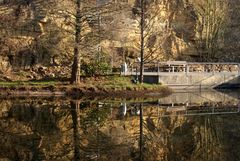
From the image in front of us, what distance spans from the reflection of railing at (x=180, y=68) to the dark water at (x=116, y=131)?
498 inches

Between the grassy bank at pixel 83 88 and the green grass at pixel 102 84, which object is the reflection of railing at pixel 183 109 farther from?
the green grass at pixel 102 84

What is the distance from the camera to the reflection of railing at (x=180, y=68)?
4194 cm

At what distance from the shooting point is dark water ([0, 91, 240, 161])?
14.1 meters

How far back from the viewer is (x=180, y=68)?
44.3 m

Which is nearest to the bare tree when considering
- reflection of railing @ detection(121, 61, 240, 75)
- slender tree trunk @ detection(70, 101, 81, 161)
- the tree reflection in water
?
reflection of railing @ detection(121, 61, 240, 75)

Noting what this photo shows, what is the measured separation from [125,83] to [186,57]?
1660cm

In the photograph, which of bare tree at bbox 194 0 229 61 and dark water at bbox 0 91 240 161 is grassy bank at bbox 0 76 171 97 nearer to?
dark water at bbox 0 91 240 161

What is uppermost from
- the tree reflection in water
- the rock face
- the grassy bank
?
the rock face

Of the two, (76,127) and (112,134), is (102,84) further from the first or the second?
(112,134)

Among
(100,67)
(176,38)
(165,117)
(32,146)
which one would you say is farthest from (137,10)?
(32,146)

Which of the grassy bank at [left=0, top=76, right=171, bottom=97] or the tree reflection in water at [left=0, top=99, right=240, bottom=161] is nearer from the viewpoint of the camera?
the tree reflection in water at [left=0, top=99, right=240, bottom=161]

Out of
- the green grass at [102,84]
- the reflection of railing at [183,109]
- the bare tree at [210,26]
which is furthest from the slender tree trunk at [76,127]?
the bare tree at [210,26]

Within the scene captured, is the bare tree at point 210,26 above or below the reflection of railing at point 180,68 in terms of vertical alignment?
above

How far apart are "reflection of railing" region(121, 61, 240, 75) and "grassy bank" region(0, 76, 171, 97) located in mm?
3784
